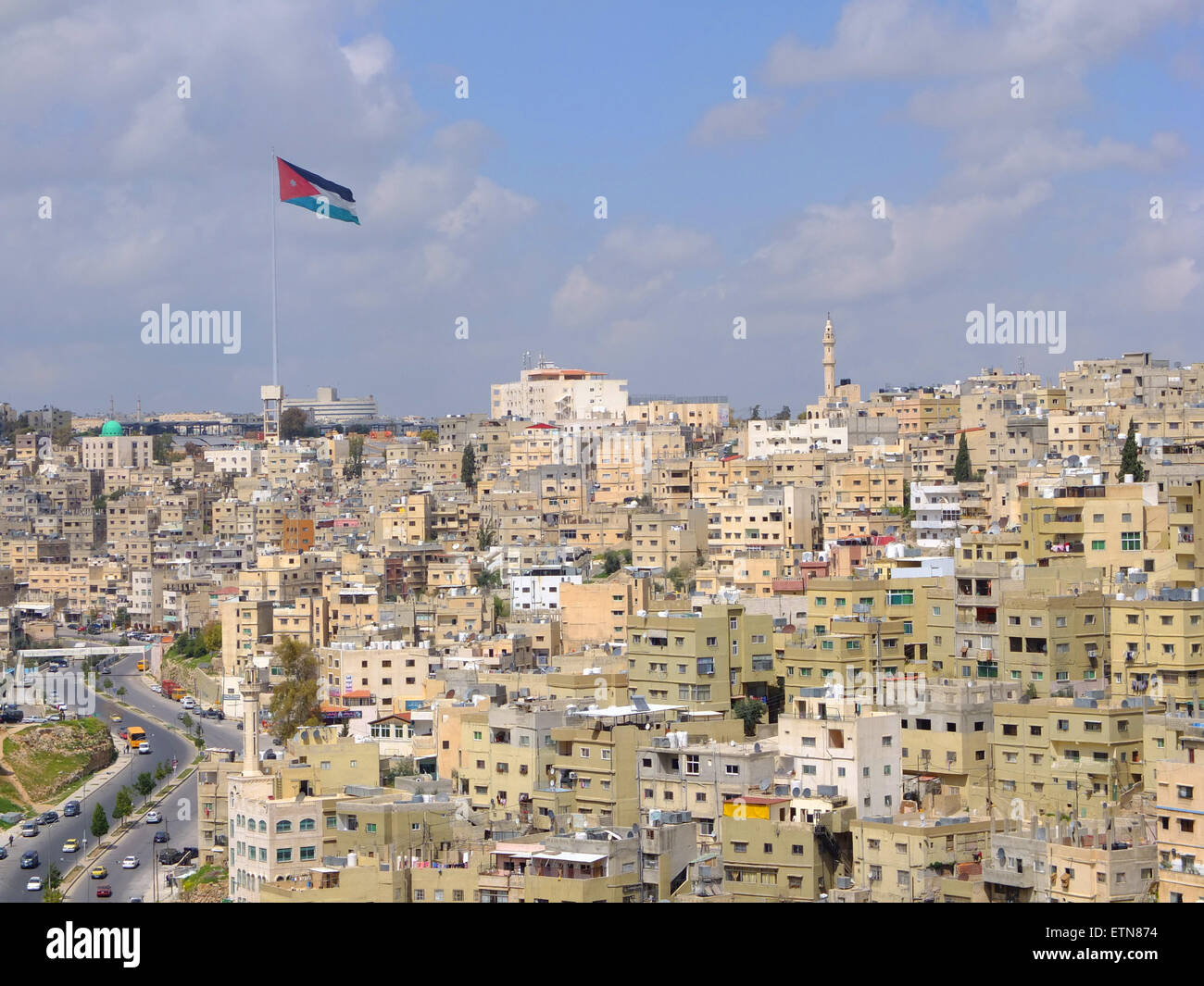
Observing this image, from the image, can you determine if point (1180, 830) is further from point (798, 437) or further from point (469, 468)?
point (469, 468)

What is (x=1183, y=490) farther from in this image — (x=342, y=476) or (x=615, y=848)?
(x=342, y=476)

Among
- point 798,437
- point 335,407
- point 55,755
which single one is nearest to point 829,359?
point 798,437

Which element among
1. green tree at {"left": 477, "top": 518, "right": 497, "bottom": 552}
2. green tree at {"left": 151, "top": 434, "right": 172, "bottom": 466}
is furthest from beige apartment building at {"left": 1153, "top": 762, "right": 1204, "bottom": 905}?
green tree at {"left": 151, "top": 434, "right": 172, "bottom": 466}

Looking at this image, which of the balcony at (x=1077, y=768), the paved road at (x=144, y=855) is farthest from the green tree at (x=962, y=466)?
the balcony at (x=1077, y=768)

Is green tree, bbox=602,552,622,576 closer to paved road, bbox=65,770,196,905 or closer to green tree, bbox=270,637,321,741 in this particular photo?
green tree, bbox=270,637,321,741

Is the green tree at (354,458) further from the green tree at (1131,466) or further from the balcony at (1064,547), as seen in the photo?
the balcony at (1064,547)

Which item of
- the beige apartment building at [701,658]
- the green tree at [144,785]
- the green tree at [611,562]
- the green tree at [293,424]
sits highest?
the green tree at [293,424]

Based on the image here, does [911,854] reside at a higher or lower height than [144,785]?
higher
